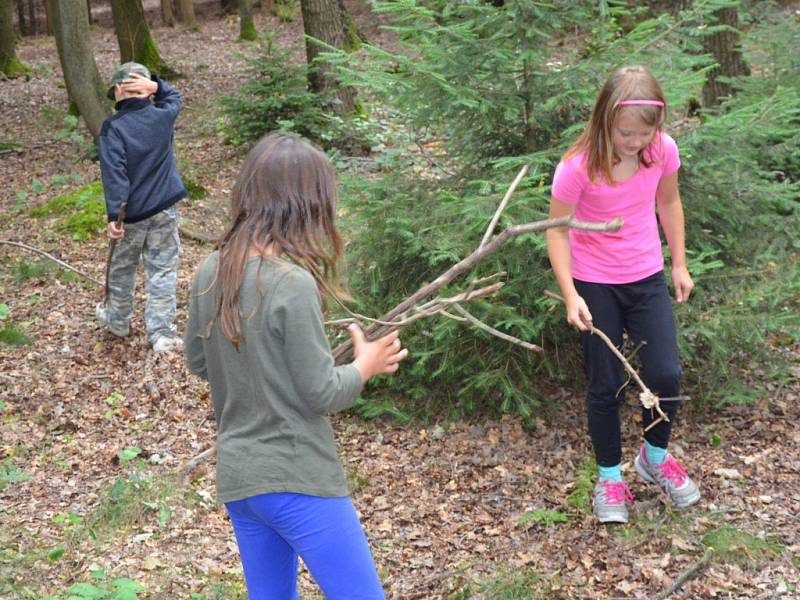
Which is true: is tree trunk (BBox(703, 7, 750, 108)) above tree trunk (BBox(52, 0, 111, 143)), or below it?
below

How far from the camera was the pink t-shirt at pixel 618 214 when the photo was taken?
379 cm

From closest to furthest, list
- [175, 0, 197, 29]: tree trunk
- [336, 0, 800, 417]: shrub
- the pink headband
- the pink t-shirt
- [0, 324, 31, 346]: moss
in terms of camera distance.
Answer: the pink headband
the pink t-shirt
[336, 0, 800, 417]: shrub
[0, 324, 31, 346]: moss
[175, 0, 197, 29]: tree trunk

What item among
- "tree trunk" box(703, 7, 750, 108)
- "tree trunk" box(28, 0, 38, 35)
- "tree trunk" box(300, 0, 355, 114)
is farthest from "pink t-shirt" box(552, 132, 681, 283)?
"tree trunk" box(28, 0, 38, 35)

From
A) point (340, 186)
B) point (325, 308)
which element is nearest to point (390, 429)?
point (340, 186)

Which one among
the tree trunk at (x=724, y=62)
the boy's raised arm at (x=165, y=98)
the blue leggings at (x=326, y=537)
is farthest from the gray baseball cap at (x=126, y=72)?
the tree trunk at (x=724, y=62)

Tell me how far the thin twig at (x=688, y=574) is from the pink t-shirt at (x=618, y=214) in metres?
1.26

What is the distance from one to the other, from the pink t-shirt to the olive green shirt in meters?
1.69

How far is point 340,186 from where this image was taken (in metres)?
5.87

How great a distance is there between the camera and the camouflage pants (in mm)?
6559

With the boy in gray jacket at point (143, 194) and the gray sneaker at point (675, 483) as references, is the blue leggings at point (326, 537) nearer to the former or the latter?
the gray sneaker at point (675, 483)

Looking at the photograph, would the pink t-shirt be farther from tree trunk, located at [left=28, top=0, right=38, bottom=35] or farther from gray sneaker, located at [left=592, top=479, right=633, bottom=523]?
tree trunk, located at [left=28, top=0, right=38, bottom=35]

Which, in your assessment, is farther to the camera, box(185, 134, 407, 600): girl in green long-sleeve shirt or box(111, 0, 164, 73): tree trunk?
box(111, 0, 164, 73): tree trunk

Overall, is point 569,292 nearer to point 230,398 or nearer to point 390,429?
point 230,398

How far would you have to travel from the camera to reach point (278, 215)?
2500mm
